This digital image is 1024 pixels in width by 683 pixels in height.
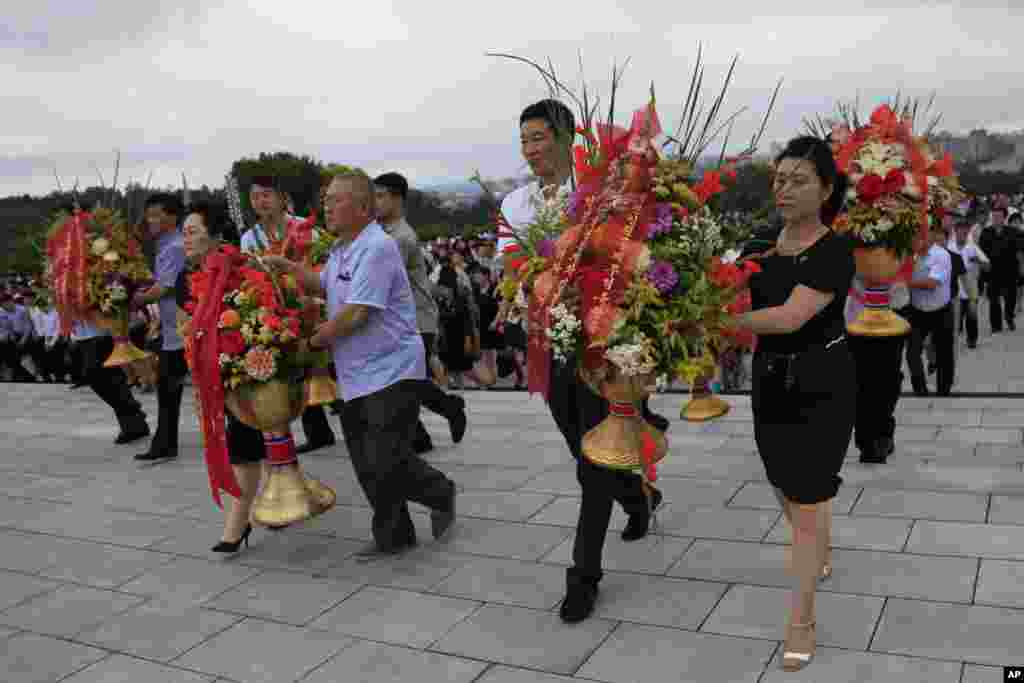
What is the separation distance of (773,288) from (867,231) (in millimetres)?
Answer: 2303

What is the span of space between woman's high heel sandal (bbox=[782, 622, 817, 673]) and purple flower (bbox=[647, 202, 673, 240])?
1468 mm

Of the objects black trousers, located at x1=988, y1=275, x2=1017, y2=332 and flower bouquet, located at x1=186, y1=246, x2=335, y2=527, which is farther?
black trousers, located at x1=988, y1=275, x2=1017, y2=332

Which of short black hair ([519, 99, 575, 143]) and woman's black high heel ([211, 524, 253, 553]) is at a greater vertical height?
short black hair ([519, 99, 575, 143])

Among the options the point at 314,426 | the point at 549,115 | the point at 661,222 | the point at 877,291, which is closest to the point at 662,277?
the point at 661,222

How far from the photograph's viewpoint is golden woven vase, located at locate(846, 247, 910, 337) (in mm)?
5418

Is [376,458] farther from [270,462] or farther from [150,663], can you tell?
[150,663]

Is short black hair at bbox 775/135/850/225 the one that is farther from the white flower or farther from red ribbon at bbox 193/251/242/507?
red ribbon at bbox 193/251/242/507

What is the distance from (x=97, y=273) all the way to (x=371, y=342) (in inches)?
155

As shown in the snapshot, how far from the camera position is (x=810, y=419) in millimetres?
3248

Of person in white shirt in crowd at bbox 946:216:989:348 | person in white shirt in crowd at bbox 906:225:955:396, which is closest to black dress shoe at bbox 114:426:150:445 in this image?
person in white shirt in crowd at bbox 906:225:955:396

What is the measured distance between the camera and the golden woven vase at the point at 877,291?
542 cm

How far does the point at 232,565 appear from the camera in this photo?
479cm

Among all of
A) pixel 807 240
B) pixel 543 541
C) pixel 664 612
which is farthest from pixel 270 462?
pixel 807 240

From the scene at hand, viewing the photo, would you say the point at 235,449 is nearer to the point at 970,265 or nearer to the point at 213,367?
the point at 213,367
